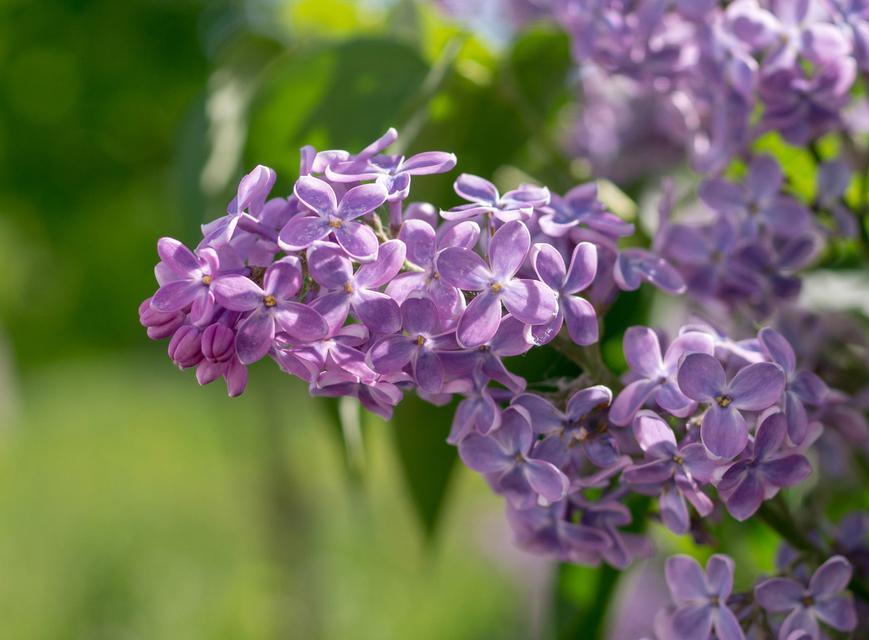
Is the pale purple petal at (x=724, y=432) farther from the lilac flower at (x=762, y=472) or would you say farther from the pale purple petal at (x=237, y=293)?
the pale purple petal at (x=237, y=293)

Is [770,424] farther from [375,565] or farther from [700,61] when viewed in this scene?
[375,565]

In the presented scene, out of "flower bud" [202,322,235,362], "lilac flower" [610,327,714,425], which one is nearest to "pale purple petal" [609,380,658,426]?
"lilac flower" [610,327,714,425]

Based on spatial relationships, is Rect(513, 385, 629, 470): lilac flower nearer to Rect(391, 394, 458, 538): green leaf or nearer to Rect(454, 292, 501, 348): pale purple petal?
Rect(454, 292, 501, 348): pale purple petal

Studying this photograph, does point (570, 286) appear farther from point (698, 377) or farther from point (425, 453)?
point (425, 453)

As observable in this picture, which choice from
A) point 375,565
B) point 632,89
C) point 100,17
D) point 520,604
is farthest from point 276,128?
point 375,565

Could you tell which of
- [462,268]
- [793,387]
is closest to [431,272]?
[462,268]

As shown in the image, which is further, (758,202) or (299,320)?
(758,202)
